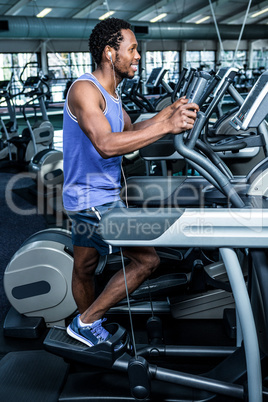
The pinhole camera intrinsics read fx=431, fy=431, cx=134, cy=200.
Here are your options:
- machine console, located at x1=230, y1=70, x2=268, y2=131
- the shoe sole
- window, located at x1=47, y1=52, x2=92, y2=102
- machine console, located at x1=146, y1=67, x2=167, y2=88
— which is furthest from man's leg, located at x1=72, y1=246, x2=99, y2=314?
window, located at x1=47, y1=52, x2=92, y2=102

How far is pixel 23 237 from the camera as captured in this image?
3500 mm

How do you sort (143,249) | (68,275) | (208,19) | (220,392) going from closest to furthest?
(220,392) → (143,249) → (68,275) → (208,19)

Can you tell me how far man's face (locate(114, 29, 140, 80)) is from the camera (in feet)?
5.13

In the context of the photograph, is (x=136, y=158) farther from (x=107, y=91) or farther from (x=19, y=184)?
(x=107, y=91)

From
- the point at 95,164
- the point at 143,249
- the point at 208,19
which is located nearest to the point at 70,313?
the point at 143,249

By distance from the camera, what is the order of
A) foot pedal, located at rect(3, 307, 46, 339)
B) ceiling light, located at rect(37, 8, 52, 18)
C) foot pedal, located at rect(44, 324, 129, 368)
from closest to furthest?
foot pedal, located at rect(44, 324, 129, 368) < foot pedal, located at rect(3, 307, 46, 339) < ceiling light, located at rect(37, 8, 52, 18)

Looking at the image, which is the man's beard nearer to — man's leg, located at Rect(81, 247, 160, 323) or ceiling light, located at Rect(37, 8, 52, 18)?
man's leg, located at Rect(81, 247, 160, 323)

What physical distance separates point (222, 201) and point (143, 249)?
78 cm

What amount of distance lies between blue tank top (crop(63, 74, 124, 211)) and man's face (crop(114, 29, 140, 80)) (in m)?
0.10

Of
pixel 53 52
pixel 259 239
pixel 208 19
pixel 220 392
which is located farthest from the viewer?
pixel 208 19

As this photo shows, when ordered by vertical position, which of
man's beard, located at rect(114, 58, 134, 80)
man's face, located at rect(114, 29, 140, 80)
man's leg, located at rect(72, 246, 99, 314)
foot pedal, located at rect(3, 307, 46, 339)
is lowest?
foot pedal, located at rect(3, 307, 46, 339)

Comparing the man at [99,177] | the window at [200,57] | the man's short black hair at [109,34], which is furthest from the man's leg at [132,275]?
the window at [200,57]

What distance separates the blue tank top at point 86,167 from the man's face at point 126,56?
10 cm

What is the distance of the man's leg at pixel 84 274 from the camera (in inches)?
64.6
